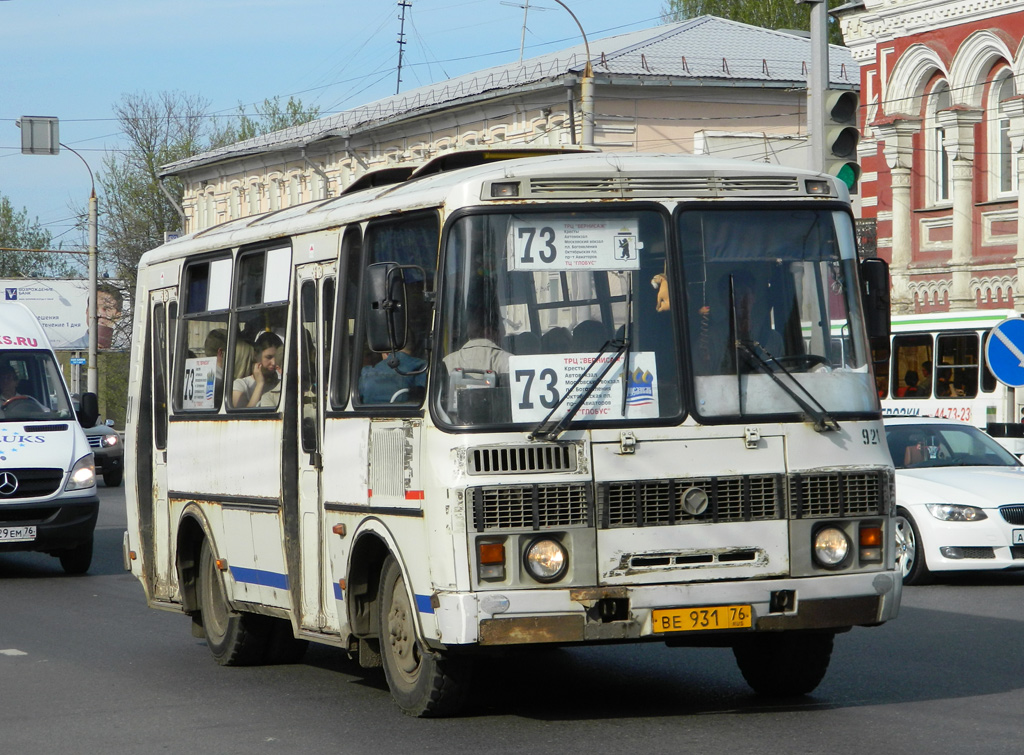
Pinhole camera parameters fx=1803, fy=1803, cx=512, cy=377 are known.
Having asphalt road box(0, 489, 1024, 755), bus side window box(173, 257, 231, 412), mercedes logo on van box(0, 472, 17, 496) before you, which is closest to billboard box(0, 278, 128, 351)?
mercedes logo on van box(0, 472, 17, 496)

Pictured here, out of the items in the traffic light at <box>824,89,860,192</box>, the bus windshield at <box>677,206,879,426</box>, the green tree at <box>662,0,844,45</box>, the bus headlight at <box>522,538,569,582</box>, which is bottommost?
the bus headlight at <box>522,538,569,582</box>

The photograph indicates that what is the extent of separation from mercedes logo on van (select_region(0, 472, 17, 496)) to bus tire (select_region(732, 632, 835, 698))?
364 inches

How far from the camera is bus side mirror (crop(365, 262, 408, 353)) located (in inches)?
312

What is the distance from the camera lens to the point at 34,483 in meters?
16.6

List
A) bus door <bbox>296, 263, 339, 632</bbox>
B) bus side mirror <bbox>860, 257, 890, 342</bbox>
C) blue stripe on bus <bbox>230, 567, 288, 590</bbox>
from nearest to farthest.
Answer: bus side mirror <bbox>860, 257, 890, 342</bbox>
bus door <bbox>296, 263, 339, 632</bbox>
blue stripe on bus <bbox>230, 567, 288, 590</bbox>

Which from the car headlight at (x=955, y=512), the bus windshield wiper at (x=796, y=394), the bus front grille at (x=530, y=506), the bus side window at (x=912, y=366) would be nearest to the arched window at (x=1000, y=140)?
the bus side window at (x=912, y=366)

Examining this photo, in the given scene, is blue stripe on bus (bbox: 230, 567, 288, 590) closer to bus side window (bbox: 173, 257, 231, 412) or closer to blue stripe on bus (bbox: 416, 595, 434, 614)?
bus side window (bbox: 173, 257, 231, 412)

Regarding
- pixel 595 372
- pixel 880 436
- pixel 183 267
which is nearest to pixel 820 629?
pixel 880 436

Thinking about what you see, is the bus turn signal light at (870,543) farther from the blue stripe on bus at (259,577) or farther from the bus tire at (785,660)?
the blue stripe on bus at (259,577)

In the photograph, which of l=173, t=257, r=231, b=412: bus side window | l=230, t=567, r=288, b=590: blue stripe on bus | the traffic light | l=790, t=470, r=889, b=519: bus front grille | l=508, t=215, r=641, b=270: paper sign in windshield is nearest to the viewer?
l=508, t=215, r=641, b=270: paper sign in windshield

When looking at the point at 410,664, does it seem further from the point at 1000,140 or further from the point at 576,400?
the point at 1000,140

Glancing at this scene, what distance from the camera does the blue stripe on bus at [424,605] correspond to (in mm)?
7938

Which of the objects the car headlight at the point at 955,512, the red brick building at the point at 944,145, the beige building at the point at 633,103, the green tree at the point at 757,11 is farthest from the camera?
the green tree at the point at 757,11

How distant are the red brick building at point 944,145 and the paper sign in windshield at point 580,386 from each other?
1049 inches
